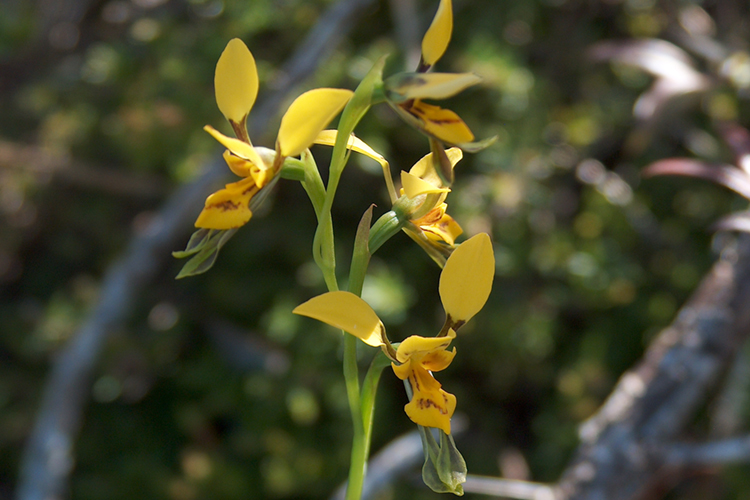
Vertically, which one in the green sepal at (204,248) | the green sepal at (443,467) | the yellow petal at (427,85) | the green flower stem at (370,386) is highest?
the yellow petal at (427,85)

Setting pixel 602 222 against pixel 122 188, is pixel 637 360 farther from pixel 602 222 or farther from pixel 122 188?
pixel 122 188

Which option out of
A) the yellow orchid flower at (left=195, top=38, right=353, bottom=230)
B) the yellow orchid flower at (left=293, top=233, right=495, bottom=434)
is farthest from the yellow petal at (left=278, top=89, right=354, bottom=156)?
the yellow orchid flower at (left=293, top=233, right=495, bottom=434)

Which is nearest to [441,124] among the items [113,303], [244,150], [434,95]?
[434,95]

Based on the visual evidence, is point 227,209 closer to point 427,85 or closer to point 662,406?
point 427,85

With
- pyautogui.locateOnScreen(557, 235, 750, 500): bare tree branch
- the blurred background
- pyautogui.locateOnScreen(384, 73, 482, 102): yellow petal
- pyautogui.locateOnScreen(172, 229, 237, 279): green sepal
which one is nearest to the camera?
pyautogui.locateOnScreen(384, 73, 482, 102): yellow petal

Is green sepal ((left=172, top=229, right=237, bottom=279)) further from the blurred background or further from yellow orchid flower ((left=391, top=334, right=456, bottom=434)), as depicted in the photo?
the blurred background

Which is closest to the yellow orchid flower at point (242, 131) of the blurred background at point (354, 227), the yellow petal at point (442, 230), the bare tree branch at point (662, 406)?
the yellow petal at point (442, 230)

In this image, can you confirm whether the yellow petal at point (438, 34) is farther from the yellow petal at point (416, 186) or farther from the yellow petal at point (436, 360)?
the yellow petal at point (436, 360)

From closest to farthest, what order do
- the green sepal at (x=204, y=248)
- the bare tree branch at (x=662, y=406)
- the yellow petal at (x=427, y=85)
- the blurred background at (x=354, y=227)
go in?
the yellow petal at (x=427, y=85), the green sepal at (x=204, y=248), the bare tree branch at (x=662, y=406), the blurred background at (x=354, y=227)
